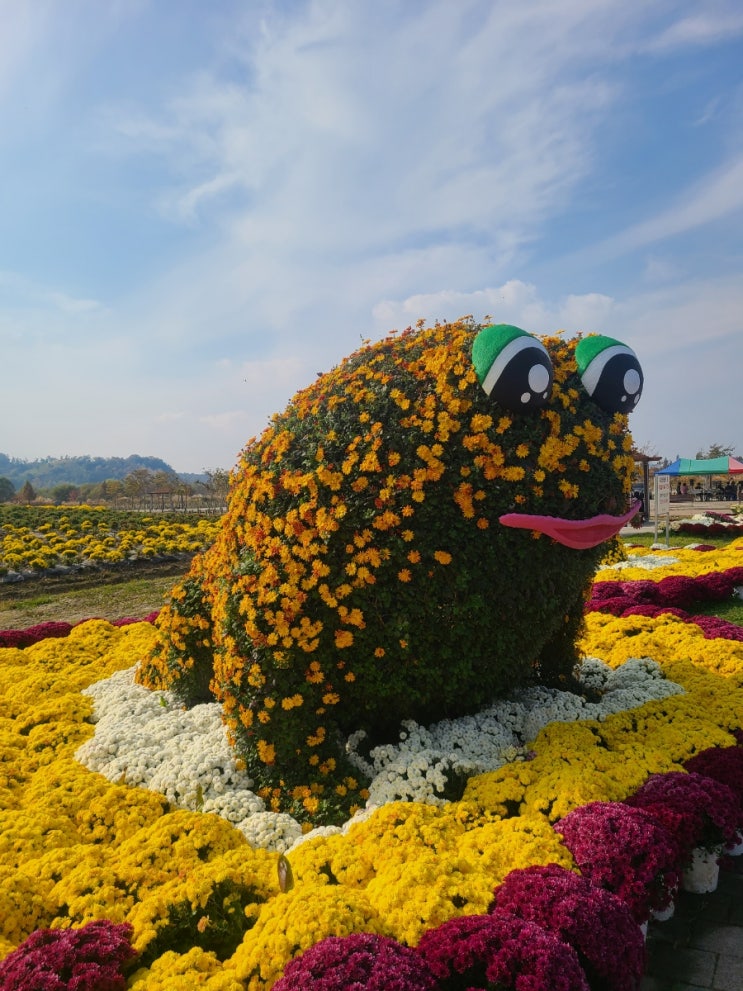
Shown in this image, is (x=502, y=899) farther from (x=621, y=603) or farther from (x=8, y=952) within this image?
(x=621, y=603)

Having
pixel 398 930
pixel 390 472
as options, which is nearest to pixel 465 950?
pixel 398 930

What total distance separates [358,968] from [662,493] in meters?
11.7

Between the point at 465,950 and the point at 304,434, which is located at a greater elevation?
the point at 304,434

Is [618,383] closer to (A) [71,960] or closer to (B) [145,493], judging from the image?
(A) [71,960]

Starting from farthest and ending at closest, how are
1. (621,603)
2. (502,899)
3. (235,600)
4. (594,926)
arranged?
(621,603) < (235,600) < (502,899) < (594,926)

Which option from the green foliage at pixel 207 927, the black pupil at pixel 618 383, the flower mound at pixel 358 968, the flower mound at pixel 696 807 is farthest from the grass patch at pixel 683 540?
the flower mound at pixel 358 968

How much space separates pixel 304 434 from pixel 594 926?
9.93ft

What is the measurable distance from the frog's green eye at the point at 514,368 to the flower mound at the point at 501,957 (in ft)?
8.24

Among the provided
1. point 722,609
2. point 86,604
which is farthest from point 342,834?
point 86,604

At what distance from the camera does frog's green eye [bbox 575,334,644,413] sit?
4.21m

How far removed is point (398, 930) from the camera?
2678 millimetres

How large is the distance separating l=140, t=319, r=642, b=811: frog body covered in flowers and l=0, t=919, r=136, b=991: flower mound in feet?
4.48

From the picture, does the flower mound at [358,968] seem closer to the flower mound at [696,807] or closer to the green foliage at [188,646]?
the flower mound at [696,807]

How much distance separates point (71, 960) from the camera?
8.66 feet
